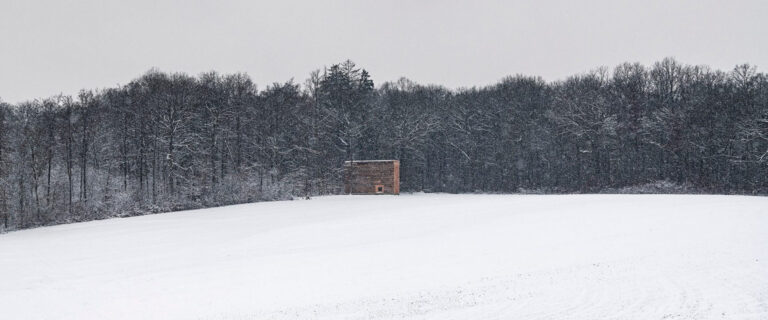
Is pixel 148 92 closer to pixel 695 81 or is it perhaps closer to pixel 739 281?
pixel 739 281

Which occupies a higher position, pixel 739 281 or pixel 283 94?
pixel 283 94

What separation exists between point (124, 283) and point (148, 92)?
91.3 ft

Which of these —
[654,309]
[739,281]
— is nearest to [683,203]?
[739,281]

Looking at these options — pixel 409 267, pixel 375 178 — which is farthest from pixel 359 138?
pixel 409 267

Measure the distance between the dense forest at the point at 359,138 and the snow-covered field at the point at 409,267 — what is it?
9.73 meters

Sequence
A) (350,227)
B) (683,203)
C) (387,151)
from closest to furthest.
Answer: (350,227), (683,203), (387,151)

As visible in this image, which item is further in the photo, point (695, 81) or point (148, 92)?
point (695, 81)

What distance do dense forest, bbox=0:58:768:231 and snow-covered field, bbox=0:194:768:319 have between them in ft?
31.9

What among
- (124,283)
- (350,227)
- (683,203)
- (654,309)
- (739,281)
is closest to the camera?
(654,309)

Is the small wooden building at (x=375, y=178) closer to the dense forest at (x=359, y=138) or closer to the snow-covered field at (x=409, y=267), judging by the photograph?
the dense forest at (x=359, y=138)

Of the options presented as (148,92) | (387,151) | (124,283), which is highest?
(148,92)

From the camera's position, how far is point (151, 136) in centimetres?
3803

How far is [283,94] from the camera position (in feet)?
162

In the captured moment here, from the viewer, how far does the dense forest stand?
117 feet
